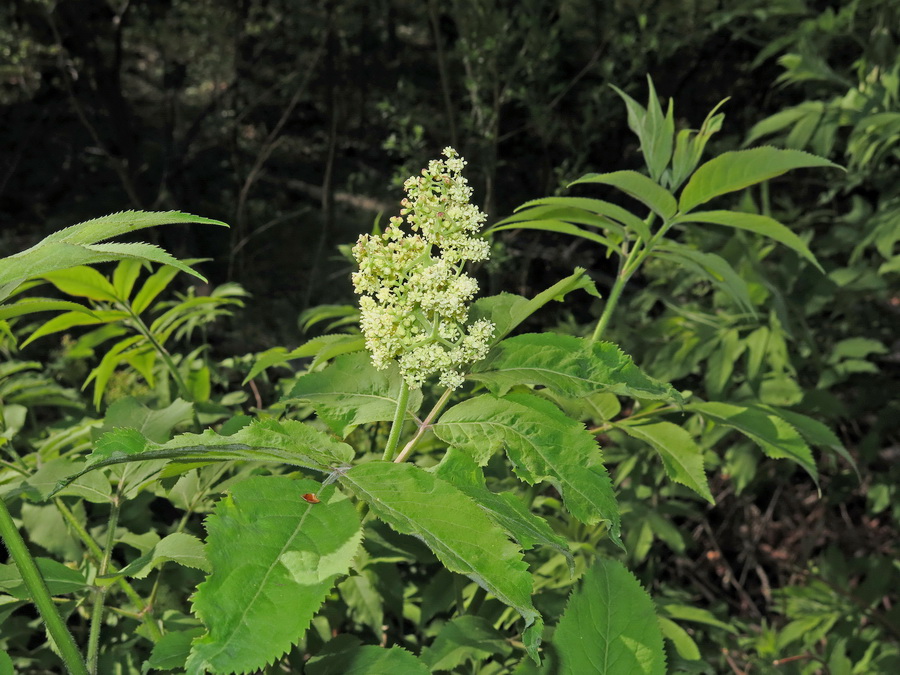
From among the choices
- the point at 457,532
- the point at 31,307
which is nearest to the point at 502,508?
the point at 457,532

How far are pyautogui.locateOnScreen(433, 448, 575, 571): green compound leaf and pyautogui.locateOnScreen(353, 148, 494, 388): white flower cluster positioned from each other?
10 centimetres

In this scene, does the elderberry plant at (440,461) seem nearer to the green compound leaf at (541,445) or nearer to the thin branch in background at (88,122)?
the green compound leaf at (541,445)

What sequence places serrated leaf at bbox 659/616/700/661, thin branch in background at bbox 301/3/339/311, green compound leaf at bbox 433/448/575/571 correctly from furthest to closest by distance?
thin branch in background at bbox 301/3/339/311, serrated leaf at bbox 659/616/700/661, green compound leaf at bbox 433/448/575/571

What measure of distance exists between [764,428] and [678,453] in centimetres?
17

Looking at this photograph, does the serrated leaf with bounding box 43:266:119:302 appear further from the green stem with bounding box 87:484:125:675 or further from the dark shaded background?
the dark shaded background

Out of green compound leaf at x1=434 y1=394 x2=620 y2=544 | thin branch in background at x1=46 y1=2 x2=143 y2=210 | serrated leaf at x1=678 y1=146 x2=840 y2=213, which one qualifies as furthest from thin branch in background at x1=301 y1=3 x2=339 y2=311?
green compound leaf at x1=434 y1=394 x2=620 y2=544

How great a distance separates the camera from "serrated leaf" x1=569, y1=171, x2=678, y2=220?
106 centimetres

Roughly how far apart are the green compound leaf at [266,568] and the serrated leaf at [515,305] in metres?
0.35

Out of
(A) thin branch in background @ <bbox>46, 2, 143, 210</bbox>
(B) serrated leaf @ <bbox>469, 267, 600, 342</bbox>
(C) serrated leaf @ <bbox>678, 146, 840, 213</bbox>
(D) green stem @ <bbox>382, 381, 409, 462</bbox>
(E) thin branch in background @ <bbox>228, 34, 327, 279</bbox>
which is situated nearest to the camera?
(D) green stem @ <bbox>382, 381, 409, 462</bbox>

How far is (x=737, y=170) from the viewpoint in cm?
109

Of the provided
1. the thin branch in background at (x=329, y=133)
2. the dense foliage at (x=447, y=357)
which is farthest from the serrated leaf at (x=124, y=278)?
the thin branch in background at (x=329, y=133)

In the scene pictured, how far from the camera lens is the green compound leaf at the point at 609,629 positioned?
0.82 meters

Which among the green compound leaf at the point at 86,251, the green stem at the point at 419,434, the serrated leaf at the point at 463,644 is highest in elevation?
the green compound leaf at the point at 86,251

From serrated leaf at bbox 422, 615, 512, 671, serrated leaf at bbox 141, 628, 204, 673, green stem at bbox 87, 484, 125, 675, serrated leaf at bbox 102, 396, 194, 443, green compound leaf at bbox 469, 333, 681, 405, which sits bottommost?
serrated leaf at bbox 422, 615, 512, 671
